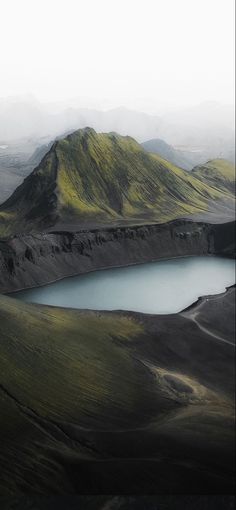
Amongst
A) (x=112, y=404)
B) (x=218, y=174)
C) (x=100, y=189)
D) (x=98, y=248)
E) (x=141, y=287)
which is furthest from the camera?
(x=218, y=174)

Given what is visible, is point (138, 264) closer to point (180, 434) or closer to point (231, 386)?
point (231, 386)

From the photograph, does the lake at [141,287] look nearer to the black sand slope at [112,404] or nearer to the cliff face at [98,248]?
the cliff face at [98,248]

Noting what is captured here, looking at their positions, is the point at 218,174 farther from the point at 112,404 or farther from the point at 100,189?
the point at 112,404

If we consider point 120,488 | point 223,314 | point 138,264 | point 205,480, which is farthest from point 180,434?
point 138,264

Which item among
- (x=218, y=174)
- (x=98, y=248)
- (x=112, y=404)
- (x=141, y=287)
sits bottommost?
(x=141, y=287)

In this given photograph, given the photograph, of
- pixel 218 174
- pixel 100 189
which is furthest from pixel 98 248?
pixel 218 174

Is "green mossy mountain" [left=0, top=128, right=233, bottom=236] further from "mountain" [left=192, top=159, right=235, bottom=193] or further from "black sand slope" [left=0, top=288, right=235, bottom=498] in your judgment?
"black sand slope" [left=0, top=288, right=235, bottom=498]
